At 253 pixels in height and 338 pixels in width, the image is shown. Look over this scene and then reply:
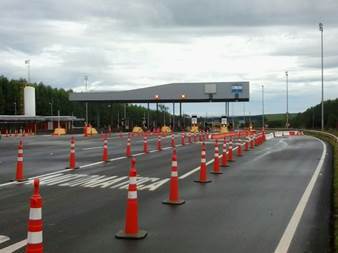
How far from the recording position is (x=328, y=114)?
10500 centimetres

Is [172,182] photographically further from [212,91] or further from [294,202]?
[212,91]

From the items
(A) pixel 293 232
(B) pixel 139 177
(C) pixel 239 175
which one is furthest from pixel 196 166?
(A) pixel 293 232

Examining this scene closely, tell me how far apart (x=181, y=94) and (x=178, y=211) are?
59.6m

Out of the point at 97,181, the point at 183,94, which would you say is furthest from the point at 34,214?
the point at 183,94

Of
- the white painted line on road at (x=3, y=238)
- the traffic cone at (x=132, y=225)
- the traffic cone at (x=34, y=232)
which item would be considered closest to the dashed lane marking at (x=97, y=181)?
the traffic cone at (x=132, y=225)

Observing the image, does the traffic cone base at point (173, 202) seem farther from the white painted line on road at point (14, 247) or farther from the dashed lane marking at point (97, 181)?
the white painted line on road at point (14, 247)

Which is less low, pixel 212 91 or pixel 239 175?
pixel 212 91

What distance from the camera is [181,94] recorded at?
7025cm

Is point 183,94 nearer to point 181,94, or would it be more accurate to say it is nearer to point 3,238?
point 181,94

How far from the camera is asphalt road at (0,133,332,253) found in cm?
823

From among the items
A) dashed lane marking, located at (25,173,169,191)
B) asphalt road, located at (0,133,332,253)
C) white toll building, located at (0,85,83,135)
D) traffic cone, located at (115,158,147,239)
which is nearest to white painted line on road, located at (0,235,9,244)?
asphalt road, located at (0,133,332,253)

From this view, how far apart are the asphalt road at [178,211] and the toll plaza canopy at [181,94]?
4919cm

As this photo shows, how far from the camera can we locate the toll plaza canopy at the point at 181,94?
222ft

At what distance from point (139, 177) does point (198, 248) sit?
8704 mm
